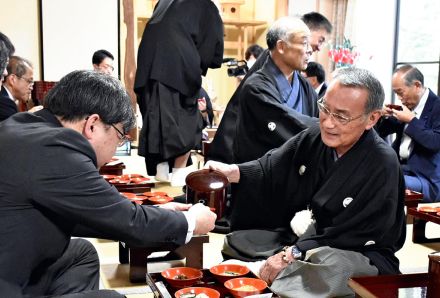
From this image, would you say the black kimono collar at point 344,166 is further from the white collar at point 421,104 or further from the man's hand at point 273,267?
the white collar at point 421,104

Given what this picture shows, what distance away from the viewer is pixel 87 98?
1750 mm

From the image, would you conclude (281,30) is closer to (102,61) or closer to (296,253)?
(296,253)

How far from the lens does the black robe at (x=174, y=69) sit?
4422 mm

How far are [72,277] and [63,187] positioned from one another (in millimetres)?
631

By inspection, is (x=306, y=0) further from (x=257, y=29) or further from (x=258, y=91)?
(x=258, y=91)

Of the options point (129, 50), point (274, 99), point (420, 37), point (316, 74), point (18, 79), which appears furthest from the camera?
point (129, 50)

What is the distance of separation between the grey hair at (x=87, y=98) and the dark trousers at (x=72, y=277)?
57cm

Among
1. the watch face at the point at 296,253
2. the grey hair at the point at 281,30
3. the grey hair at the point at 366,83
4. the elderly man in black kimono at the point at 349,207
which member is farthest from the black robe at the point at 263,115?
the watch face at the point at 296,253

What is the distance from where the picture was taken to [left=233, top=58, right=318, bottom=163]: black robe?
340cm

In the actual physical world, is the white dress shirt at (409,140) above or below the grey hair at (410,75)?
below

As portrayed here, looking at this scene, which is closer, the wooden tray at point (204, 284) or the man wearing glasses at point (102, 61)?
the wooden tray at point (204, 284)

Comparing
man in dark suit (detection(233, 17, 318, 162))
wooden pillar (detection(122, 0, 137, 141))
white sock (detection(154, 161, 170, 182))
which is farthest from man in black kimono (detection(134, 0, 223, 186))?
wooden pillar (detection(122, 0, 137, 141))

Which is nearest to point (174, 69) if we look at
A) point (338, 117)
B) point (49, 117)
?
point (338, 117)

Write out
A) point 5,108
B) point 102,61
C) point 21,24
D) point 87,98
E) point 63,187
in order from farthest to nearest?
point 21,24 < point 102,61 < point 5,108 < point 87,98 < point 63,187
